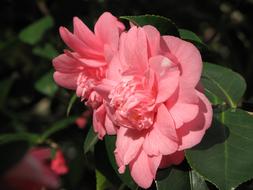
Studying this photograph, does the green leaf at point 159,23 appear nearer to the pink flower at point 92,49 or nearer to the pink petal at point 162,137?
the pink flower at point 92,49

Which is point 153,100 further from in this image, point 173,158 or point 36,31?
point 36,31

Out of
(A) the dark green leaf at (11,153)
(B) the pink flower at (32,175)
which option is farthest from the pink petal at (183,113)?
(B) the pink flower at (32,175)

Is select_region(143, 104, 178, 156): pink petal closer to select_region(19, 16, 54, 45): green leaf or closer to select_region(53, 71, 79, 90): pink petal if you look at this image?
select_region(53, 71, 79, 90): pink petal

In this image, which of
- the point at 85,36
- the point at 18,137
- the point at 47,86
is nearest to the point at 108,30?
the point at 85,36

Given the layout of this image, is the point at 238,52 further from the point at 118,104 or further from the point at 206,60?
the point at 118,104

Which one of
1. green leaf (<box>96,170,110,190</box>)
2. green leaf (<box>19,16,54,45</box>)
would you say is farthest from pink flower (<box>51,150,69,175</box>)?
green leaf (<box>96,170,110,190</box>)

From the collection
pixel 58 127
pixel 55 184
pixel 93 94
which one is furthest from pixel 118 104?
pixel 55 184
